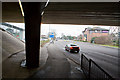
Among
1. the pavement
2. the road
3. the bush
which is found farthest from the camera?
the bush

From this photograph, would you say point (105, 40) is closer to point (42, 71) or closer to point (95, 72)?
point (95, 72)

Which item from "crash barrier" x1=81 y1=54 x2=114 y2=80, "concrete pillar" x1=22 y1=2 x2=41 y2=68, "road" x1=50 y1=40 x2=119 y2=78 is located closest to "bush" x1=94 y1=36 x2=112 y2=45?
"road" x1=50 y1=40 x2=119 y2=78

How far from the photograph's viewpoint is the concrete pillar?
18.7 feet

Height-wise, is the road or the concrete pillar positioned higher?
the concrete pillar

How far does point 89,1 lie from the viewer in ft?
22.8

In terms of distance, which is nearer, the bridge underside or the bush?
the bridge underside

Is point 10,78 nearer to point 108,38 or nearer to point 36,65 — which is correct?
point 36,65

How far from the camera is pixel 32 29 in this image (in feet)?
20.6

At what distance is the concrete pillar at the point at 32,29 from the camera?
224 inches

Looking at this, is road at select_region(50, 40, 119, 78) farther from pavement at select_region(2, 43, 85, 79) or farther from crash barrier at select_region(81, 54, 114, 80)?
pavement at select_region(2, 43, 85, 79)

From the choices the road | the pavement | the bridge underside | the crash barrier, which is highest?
the bridge underside

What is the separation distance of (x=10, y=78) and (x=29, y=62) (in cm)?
209

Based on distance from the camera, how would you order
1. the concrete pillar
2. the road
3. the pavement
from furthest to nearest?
1. the road
2. the concrete pillar
3. the pavement

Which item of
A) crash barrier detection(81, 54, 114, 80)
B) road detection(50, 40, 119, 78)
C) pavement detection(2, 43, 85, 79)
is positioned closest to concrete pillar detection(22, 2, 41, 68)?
pavement detection(2, 43, 85, 79)
